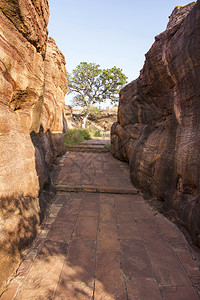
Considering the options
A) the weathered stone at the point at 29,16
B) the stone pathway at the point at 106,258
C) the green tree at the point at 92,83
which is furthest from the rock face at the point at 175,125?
the green tree at the point at 92,83

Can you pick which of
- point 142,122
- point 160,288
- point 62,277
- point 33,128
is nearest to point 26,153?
point 33,128

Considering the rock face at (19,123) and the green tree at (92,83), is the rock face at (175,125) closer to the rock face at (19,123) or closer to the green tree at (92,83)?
the rock face at (19,123)

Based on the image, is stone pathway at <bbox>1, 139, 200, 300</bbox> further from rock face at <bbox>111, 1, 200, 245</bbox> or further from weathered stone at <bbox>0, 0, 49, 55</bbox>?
weathered stone at <bbox>0, 0, 49, 55</bbox>

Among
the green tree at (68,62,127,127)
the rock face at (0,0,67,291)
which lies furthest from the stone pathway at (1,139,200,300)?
the green tree at (68,62,127,127)

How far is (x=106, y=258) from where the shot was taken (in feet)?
6.31

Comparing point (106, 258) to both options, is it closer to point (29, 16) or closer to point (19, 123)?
point (19, 123)

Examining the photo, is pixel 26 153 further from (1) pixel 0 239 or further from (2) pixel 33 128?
(1) pixel 0 239

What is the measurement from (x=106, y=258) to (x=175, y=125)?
8.42 feet

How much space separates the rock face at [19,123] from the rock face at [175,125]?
2368mm

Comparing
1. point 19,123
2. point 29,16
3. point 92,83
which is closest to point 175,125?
point 19,123

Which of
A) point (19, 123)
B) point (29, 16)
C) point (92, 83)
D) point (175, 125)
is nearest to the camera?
point (29, 16)

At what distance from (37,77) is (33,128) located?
0.98 metres

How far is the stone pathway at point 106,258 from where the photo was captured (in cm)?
153

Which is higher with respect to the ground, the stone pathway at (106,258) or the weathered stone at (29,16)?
the weathered stone at (29,16)
